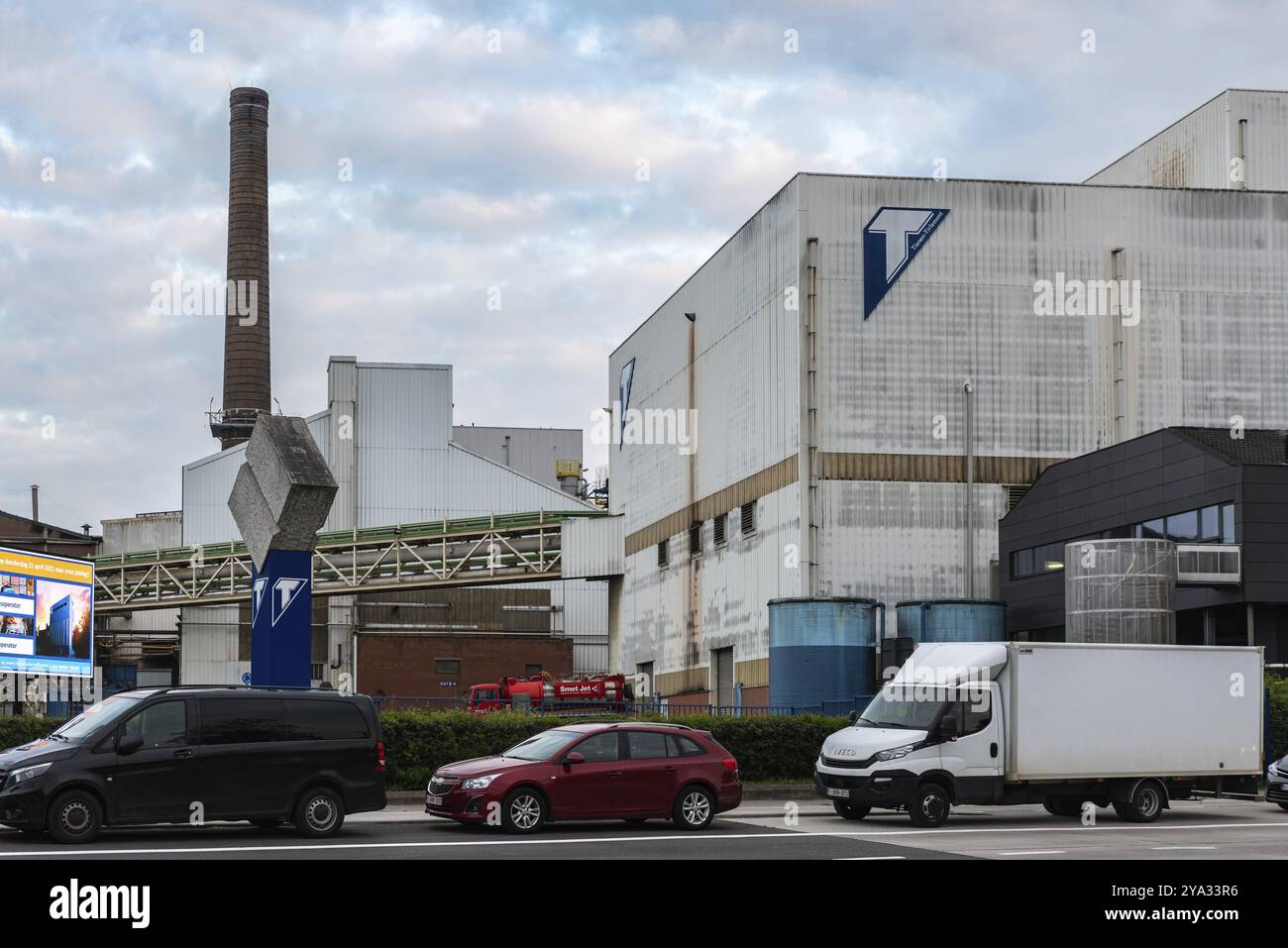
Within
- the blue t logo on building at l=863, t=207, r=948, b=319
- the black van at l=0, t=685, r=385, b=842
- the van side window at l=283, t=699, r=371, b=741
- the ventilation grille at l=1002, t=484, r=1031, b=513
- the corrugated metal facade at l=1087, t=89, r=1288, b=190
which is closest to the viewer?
the black van at l=0, t=685, r=385, b=842

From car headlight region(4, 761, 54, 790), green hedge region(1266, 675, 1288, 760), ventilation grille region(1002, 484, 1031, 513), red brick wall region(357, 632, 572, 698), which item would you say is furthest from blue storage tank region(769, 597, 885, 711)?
red brick wall region(357, 632, 572, 698)

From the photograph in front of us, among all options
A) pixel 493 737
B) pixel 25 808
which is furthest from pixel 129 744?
pixel 493 737

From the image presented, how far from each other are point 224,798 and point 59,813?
1.96 m

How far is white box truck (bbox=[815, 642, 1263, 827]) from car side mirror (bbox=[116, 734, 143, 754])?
10.0 meters

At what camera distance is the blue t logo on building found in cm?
4659

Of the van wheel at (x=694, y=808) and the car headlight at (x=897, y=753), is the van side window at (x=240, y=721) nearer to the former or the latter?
the van wheel at (x=694, y=808)

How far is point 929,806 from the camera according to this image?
23.0 meters

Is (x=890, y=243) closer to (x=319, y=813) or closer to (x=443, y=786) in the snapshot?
(x=443, y=786)

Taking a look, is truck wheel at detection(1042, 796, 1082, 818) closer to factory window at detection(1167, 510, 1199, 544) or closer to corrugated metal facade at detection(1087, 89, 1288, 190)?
factory window at detection(1167, 510, 1199, 544)

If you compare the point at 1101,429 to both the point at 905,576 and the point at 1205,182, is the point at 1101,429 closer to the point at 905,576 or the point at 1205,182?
the point at 905,576

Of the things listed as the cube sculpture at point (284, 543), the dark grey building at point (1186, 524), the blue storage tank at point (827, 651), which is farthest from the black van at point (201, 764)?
the blue storage tank at point (827, 651)

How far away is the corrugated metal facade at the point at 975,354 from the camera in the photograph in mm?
46188

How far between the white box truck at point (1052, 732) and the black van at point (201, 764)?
7394mm

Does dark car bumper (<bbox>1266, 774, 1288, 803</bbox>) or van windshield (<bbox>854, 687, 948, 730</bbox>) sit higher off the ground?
van windshield (<bbox>854, 687, 948, 730</bbox>)
